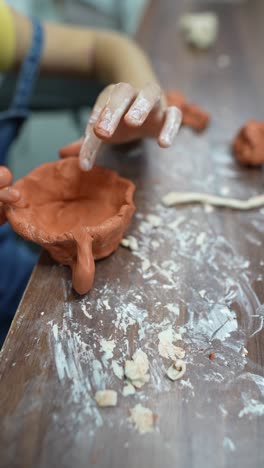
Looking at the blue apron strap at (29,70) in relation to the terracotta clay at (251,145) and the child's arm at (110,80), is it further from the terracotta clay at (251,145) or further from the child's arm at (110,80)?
the terracotta clay at (251,145)

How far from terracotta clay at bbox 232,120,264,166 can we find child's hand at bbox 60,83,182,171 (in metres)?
0.19

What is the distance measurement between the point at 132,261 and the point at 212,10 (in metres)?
0.99

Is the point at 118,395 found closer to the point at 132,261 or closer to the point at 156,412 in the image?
the point at 156,412

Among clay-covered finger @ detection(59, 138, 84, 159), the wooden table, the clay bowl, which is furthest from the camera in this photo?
clay-covered finger @ detection(59, 138, 84, 159)

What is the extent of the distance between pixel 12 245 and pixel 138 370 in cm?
52

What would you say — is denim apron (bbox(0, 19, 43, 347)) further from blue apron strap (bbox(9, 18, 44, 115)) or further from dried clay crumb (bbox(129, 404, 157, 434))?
dried clay crumb (bbox(129, 404, 157, 434))

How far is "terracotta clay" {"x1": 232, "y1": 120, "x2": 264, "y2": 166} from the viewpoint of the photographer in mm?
766

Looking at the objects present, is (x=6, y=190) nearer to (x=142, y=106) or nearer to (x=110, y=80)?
(x=142, y=106)

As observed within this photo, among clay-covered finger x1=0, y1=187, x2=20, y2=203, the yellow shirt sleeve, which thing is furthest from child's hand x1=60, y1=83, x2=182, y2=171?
the yellow shirt sleeve

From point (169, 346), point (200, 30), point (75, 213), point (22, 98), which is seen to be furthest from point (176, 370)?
point (200, 30)

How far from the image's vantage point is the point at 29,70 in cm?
96

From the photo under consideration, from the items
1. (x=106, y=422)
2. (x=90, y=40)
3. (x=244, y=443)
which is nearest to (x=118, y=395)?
(x=106, y=422)

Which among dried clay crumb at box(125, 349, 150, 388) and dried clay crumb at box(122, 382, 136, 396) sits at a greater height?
dried clay crumb at box(125, 349, 150, 388)

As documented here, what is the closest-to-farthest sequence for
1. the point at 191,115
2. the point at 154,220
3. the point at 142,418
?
the point at 142,418 < the point at 154,220 < the point at 191,115
